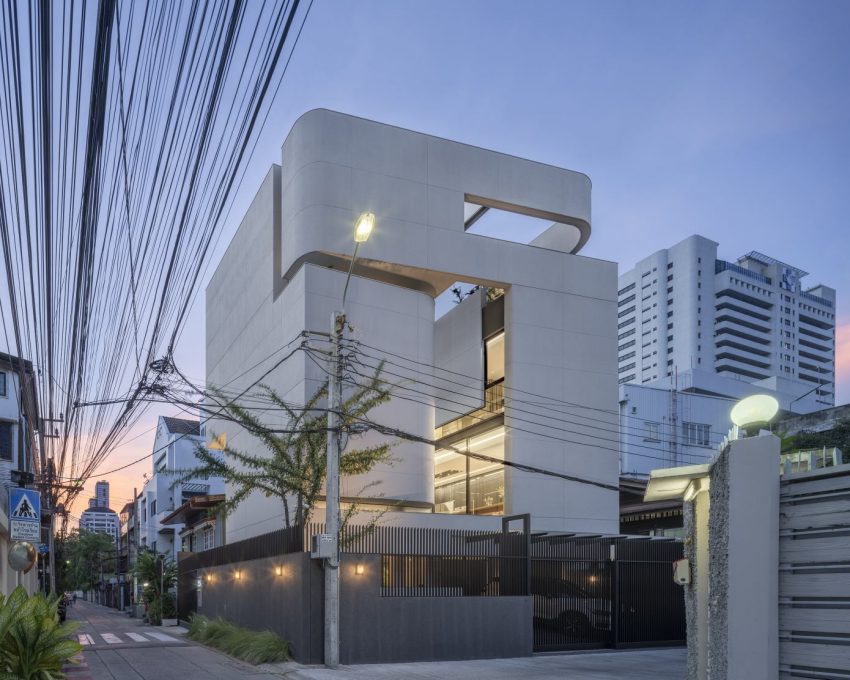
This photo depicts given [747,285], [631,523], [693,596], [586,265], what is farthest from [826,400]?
[693,596]

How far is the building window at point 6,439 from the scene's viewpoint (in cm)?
4312

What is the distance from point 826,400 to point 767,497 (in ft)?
551

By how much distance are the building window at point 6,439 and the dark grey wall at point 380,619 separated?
26422 mm

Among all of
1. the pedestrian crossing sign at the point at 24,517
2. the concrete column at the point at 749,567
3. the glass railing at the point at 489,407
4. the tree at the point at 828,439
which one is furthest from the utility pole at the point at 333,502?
the tree at the point at 828,439

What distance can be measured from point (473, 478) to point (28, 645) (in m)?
29.4

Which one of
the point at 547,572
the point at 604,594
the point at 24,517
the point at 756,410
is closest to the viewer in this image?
the point at 756,410

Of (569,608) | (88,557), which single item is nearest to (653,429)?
(569,608)

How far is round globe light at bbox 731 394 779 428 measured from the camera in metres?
8.70

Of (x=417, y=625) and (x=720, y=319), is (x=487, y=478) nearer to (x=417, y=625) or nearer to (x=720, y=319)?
(x=417, y=625)

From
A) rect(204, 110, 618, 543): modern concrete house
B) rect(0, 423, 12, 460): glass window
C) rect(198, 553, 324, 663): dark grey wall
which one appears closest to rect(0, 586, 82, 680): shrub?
rect(198, 553, 324, 663): dark grey wall

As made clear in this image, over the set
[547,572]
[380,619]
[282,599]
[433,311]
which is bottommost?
[380,619]

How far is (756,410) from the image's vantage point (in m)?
8.73

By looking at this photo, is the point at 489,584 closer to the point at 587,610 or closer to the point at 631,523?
the point at 587,610

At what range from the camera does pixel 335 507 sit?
19.3 m
